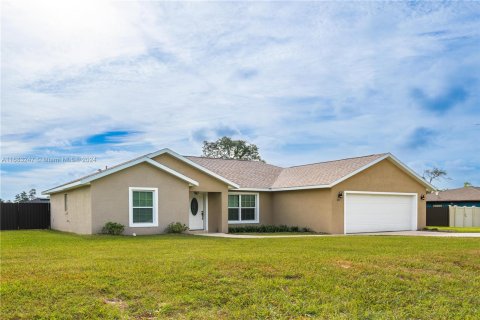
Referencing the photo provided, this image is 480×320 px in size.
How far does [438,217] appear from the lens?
115ft

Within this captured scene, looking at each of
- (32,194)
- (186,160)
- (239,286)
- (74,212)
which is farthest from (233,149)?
(239,286)

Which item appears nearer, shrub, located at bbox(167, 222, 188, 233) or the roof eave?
shrub, located at bbox(167, 222, 188, 233)

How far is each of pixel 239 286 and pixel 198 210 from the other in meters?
15.4

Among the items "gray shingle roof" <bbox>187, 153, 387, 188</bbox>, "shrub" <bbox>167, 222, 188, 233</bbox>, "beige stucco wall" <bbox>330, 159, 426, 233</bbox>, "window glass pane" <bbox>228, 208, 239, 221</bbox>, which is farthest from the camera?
"window glass pane" <bbox>228, 208, 239, 221</bbox>

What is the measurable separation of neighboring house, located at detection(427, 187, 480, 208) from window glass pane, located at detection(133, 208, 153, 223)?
102 ft

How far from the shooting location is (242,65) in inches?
669

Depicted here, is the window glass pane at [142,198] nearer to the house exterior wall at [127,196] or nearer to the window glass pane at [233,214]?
the house exterior wall at [127,196]

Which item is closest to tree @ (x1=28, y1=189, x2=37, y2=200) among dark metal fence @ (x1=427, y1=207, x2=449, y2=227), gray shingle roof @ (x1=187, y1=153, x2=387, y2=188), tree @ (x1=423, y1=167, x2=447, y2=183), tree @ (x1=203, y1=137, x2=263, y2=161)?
tree @ (x1=203, y1=137, x2=263, y2=161)

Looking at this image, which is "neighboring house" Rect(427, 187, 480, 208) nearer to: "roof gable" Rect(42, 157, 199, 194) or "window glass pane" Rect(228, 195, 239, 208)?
"window glass pane" Rect(228, 195, 239, 208)

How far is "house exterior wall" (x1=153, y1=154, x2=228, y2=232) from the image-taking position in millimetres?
22406

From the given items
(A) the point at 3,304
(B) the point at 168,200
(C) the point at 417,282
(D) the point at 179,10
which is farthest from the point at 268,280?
(B) the point at 168,200

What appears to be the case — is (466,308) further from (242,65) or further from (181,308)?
(242,65)

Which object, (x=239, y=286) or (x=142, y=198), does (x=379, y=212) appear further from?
(x=239, y=286)

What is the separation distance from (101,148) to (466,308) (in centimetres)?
1800
